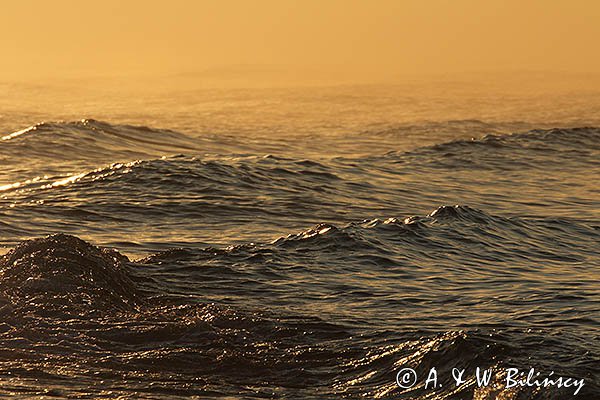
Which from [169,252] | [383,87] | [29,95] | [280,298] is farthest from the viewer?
[383,87]

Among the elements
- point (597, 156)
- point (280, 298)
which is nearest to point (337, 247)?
point (280, 298)

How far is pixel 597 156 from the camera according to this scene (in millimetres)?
44125

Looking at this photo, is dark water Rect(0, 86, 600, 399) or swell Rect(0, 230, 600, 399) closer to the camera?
swell Rect(0, 230, 600, 399)

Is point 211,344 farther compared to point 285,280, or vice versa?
point 285,280

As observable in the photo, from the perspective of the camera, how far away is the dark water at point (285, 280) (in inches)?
522

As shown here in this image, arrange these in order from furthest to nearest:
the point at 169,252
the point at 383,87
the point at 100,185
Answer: the point at 383,87 < the point at 100,185 < the point at 169,252

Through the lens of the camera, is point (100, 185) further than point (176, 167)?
No

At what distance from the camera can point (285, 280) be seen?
723 inches

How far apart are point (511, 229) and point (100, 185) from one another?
11253 millimetres

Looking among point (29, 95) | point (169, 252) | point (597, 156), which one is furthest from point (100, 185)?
point (29, 95)

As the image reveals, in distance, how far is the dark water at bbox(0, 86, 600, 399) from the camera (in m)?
13.3

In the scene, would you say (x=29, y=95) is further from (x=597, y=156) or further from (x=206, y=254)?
(x=206, y=254)

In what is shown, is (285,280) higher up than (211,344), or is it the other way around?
(211,344)

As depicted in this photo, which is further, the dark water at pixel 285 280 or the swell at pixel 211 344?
the dark water at pixel 285 280
